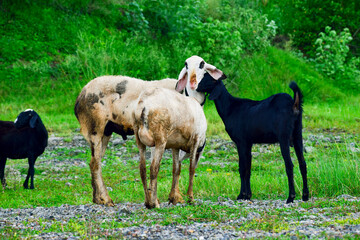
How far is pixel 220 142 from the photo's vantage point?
1469cm

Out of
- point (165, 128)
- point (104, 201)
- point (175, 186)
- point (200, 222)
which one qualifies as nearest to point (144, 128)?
point (165, 128)

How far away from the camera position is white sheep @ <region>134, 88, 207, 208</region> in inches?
287

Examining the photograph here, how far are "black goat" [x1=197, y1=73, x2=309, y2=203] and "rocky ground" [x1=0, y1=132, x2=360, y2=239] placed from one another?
20.9 inches

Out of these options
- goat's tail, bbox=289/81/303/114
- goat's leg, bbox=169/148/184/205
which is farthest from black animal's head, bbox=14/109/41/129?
goat's tail, bbox=289/81/303/114

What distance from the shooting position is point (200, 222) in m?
6.80

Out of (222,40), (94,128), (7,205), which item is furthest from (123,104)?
(222,40)

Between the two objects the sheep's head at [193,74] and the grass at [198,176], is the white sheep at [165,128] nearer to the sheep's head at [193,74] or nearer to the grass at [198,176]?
the sheep's head at [193,74]

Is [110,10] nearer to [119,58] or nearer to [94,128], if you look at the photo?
[119,58]

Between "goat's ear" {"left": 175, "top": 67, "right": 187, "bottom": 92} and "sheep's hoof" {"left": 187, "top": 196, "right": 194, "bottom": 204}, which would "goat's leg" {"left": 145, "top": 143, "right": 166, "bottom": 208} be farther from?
"goat's ear" {"left": 175, "top": 67, "right": 187, "bottom": 92}

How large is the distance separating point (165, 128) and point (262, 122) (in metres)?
1.64

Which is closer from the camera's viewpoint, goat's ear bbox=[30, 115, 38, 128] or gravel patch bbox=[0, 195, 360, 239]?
gravel patch bbox=[0, 195, 360, 239]

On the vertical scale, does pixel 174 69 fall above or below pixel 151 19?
below

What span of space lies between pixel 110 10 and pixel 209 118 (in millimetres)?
9146

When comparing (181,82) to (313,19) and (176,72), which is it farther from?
(313,19)
